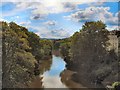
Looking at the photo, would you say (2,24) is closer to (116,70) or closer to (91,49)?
(116,70)

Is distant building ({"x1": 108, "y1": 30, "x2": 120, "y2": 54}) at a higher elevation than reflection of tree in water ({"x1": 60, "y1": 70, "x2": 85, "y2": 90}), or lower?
higher

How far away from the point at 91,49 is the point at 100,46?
653 mm

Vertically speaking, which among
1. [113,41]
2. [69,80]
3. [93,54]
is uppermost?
[113,41]

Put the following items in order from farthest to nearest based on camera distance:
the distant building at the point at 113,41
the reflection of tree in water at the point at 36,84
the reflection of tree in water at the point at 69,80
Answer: the distant building at the point at 113,41
the reflection of tree in water at the point at 69,80
the reflection of tree in water at the point at 36,84

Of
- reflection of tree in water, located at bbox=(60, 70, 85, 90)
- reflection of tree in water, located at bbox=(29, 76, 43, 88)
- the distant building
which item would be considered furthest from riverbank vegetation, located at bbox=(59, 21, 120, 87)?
reflection of tree in water, located at bbox=(29, 76, 43, 88)

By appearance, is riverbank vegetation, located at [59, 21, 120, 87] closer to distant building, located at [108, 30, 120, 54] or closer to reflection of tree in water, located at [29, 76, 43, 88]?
distant building, located at [108, 30, 120, 54]

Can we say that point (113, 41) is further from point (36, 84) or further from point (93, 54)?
point (36, 84)

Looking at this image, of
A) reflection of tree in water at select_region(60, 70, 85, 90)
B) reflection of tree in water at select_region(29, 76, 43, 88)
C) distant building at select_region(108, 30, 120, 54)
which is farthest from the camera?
distant building at select_region(108, 30, 120, 54)

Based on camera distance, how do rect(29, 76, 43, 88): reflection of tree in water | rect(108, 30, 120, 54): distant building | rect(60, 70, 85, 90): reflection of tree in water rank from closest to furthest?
rect(29, 76, 43, 88): reflection of tree in water, rect(60, 70, 85, 90): reflection of tree in water, rect(108, 30, 120, 54): distant building

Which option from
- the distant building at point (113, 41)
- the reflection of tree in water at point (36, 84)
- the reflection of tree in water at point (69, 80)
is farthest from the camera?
the distant building at point (113, 41)

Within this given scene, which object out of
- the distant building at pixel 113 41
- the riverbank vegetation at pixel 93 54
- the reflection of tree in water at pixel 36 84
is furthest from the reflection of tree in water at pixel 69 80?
the distant building at pixel 113 41

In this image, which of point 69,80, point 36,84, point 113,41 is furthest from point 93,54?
point 36,84

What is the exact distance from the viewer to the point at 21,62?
13.8 m

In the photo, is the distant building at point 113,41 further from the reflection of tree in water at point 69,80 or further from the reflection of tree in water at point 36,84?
the reflection of tree in water at point 36,84
